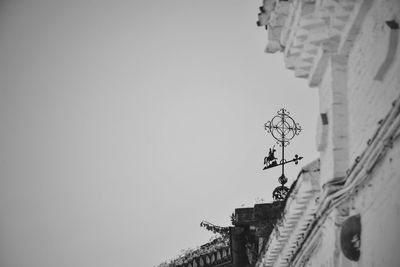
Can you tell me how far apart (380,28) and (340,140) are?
7.03 ft

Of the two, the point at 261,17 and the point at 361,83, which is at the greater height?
the point at 261,17

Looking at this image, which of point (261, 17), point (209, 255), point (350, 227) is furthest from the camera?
point (209, 255)

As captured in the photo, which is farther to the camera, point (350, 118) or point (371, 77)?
point (350, 118)

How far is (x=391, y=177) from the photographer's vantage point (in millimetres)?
9188

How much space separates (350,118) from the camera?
10914 millimetres

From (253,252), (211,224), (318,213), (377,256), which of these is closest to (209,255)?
(211,224)

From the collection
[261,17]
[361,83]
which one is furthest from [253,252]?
[361,83]

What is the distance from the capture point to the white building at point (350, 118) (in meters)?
9.23

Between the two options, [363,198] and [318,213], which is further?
[318,213]

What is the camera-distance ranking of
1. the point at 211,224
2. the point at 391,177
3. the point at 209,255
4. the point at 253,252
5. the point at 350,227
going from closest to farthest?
the point at 391,177 → the point at 350,227 → the point at 253,252 → the point at 211,224 → the point at 209,255

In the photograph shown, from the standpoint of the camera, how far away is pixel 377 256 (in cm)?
955

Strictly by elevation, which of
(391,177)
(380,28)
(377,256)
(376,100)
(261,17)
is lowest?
(377,256)

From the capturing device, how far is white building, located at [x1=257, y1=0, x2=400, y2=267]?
30.3 ft

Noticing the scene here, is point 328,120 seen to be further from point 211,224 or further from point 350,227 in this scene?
point 211,224
